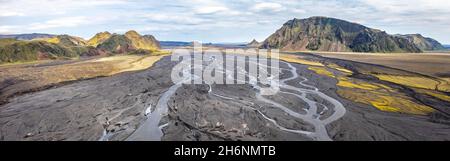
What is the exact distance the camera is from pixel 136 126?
109 ft

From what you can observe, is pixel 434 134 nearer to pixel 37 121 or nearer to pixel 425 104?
→ pixel 425 104

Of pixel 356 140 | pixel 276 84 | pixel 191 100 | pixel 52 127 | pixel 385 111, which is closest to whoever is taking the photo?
pixel 356 140

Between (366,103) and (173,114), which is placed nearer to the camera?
(173,114)

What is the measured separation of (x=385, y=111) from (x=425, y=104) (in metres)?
8.54

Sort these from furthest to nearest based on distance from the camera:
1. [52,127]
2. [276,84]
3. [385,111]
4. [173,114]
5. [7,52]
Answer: [7,52]
[276,84]
[385,111]
[173,114]
[52,127]

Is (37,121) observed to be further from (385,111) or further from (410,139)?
(385,111)

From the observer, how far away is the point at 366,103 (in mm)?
44781

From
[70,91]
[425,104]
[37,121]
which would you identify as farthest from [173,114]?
[425,104]
